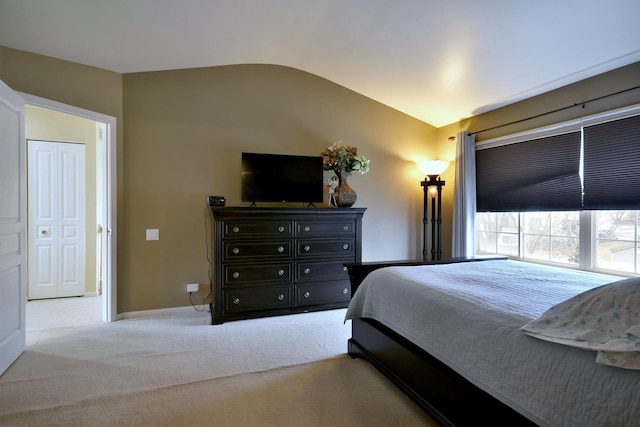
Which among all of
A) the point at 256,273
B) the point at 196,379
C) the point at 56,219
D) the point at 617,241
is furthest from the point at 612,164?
the point at 56,219

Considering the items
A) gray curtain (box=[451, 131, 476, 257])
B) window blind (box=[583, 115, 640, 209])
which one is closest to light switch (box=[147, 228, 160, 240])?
gray curtain (box=[451, 131, 476, 257])

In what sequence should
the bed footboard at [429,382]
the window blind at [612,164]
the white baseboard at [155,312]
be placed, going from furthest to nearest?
the white baseboard at [155,312]
the window blind at [612,164]
the bed footboard at [429,382]

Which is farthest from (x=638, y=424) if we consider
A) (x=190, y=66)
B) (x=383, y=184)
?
(x=190, y=66)

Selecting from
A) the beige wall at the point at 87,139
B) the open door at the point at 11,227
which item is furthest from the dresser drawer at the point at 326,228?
the beige wall at the point at 87,139

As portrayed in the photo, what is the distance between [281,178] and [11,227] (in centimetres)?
242

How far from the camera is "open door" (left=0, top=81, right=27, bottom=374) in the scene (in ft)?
7.64

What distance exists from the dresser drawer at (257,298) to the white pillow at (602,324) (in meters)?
2.66

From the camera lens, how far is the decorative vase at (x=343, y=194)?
3938 mm

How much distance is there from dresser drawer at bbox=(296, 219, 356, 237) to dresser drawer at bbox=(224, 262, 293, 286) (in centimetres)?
42

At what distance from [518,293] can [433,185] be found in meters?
2.80

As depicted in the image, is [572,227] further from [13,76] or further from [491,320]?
[13,76]

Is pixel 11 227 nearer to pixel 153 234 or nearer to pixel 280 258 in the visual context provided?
pixel 153 234

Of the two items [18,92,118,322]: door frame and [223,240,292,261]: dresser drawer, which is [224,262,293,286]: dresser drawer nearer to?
[223,240,292,261]: dresser drawer

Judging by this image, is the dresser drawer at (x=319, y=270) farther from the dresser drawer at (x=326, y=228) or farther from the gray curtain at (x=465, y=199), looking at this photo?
the gray curtain at (x=465, y=199)
